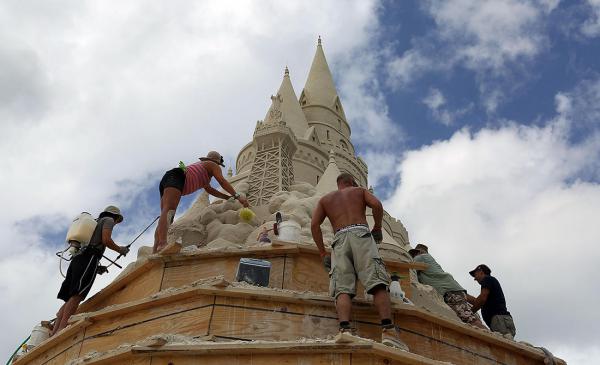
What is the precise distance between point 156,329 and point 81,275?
1882mm

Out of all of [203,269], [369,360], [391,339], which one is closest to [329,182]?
[203,269]

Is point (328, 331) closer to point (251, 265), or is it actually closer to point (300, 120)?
point (251, 265)

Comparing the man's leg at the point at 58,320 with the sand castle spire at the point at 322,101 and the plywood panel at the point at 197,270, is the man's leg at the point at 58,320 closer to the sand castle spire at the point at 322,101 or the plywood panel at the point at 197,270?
the plywood panel at the point at 197,270

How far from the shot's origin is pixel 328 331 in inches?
212

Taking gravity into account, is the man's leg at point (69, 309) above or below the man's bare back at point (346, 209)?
below

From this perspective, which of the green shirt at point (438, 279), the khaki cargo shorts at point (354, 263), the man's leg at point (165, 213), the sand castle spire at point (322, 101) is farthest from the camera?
the sand castle spire at point (322, 101)

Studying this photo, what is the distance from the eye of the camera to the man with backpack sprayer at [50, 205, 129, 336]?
6.90 m

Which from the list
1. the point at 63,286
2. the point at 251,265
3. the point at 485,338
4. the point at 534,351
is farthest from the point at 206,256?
the point at 534,351

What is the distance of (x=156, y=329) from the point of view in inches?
220

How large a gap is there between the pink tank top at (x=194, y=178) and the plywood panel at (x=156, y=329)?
2140mm

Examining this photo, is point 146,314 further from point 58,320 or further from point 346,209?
point 346,209

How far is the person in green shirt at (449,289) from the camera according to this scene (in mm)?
7402

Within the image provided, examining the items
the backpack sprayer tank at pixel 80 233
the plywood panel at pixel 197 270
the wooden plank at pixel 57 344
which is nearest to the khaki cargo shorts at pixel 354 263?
the plywood panel at pixel 197 270

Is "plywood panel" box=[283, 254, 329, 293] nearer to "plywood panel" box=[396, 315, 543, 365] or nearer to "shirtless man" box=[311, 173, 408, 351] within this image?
"shirtless man" box=[311, 173, 408, 351]
